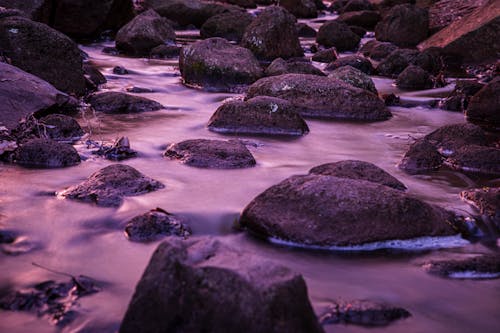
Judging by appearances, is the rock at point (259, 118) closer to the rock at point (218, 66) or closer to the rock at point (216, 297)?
the rock at point (218, 66)

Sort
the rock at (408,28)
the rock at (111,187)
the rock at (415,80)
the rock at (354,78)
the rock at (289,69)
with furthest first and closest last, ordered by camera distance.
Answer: the rock at (408,28) → the rock at (415,80) → the rock at (289,69) → the rock at (354,78) → the rock at (111,187)

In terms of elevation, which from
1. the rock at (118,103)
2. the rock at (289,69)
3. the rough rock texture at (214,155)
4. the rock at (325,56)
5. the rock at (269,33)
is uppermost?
the rock at (269,33)

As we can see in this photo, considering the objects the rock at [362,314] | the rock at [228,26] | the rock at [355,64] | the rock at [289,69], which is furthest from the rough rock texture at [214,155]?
the rock at [228,26]

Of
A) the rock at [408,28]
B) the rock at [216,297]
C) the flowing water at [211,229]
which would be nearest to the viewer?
the rock at [216,297]

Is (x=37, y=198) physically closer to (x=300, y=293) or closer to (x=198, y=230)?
(x=198, y=230)

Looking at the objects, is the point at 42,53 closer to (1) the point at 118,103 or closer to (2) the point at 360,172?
(1) the point at 118,103

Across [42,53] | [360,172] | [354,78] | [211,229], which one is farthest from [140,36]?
[211,229]

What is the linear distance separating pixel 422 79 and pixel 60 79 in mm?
5650

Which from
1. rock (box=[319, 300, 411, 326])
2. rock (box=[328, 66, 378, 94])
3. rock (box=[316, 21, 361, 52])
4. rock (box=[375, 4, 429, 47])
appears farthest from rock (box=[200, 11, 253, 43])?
rock (box=[319, 300, 411, 326])

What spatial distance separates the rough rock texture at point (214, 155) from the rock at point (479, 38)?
332 inches

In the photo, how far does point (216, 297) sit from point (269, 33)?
34.0 feet

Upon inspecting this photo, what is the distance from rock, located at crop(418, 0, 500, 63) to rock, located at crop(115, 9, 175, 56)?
5937 mm

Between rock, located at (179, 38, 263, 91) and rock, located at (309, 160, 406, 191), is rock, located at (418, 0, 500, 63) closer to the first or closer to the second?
rock, located at (179, 38, 263, 91)

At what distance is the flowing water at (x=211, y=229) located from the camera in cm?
317
